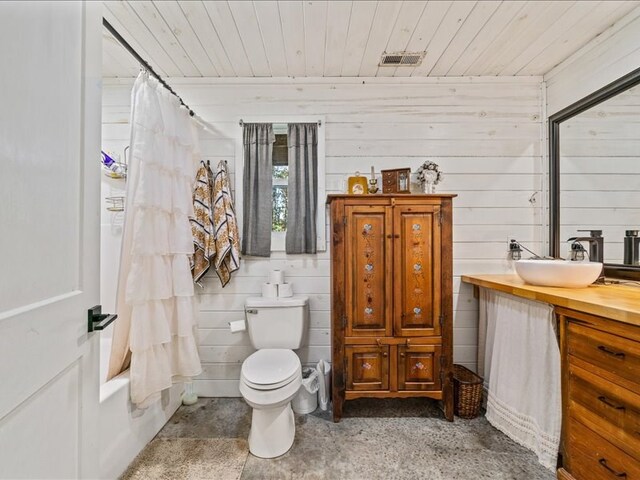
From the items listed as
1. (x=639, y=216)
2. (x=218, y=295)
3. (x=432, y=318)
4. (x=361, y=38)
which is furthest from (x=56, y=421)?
(x=639, y=216)

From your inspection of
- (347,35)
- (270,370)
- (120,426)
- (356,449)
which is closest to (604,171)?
(347,35)

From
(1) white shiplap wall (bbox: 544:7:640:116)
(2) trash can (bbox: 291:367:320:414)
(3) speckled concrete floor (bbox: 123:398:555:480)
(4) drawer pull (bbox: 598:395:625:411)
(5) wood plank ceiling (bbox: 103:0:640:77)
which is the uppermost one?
(5) wood plank ceiling (bbox: 103:0:640:77)

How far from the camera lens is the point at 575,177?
6.75ft

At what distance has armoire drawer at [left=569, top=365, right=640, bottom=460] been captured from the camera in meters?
1.12

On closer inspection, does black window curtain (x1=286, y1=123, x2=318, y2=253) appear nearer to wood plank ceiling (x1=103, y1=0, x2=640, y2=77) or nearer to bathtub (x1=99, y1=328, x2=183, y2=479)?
wood plank ceiling (x1=103, y1=0, x2=640, y2=77)

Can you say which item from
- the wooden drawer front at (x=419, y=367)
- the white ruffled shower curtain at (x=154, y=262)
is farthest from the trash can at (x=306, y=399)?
the white ruffled shower curtain at (x=154, y=262)

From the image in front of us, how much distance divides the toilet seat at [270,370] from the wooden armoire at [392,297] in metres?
0.32

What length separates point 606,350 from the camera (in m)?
1.22

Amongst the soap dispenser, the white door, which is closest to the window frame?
the white door

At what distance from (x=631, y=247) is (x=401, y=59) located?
184 cm

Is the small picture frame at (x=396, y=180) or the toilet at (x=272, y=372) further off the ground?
the small picture frame at (x=396, y=180)

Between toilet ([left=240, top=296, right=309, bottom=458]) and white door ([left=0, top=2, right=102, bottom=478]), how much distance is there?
2.54 ft

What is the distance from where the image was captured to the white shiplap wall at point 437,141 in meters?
2.28

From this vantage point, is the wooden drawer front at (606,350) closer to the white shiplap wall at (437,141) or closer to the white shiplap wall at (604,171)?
the white shiplap wall at (604,171)
